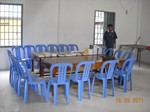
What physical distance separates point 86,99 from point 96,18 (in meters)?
4.93

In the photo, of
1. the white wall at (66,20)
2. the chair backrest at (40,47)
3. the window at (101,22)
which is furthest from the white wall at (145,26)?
the chair backrest at (40,47)

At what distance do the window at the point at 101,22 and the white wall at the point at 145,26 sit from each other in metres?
1.42

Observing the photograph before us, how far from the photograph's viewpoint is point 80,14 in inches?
352

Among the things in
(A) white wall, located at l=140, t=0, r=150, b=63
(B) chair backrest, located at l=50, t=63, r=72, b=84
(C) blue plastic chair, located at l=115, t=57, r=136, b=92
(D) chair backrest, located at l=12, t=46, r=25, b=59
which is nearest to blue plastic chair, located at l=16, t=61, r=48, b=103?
(B) chair backrest, located at l=50, t=63, r=72, b=84

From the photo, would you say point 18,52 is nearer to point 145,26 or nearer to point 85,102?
point 85,102

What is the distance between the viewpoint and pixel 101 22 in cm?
954

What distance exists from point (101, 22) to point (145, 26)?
200cm

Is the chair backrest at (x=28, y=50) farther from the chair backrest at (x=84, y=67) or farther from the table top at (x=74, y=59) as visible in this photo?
the chair backrest at (x=84, y=67)

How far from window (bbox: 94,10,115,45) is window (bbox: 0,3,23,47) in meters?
2.97

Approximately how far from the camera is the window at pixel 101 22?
9.40m

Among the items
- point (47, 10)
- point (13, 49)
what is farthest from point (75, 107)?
point (47, 10)

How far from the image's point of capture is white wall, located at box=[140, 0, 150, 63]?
32.8ft
